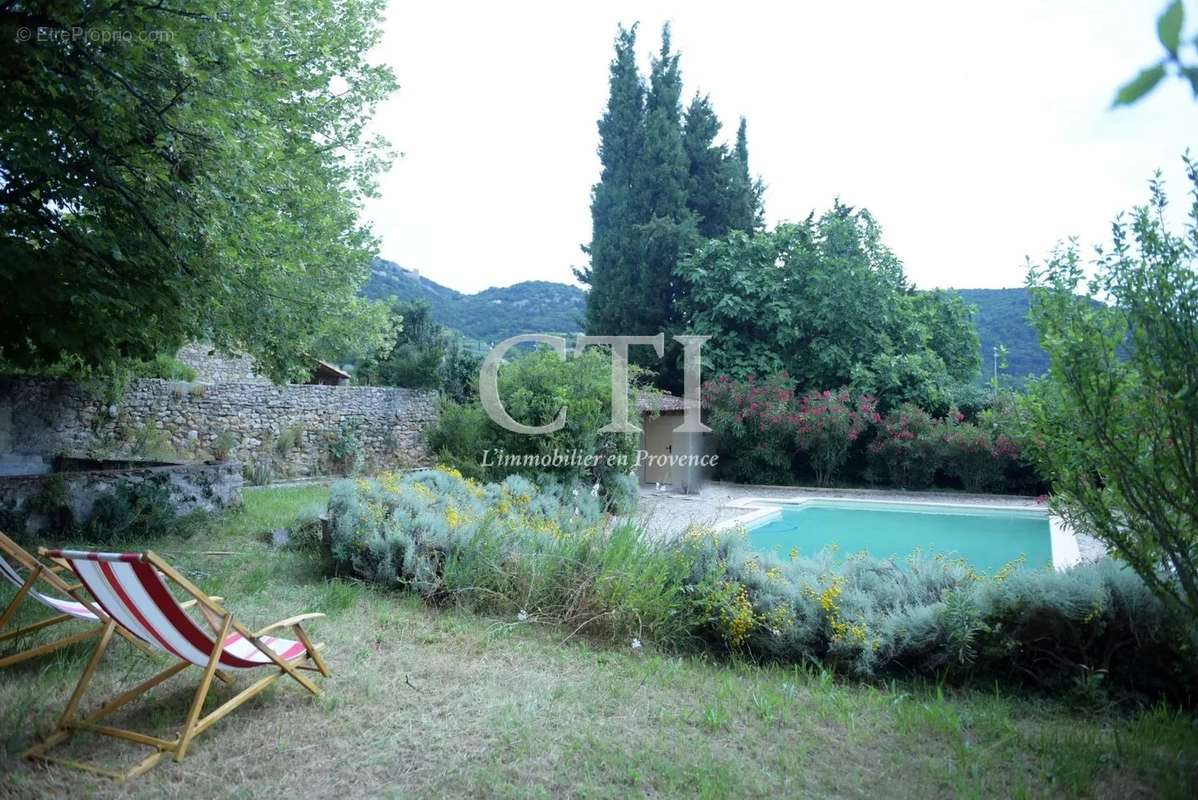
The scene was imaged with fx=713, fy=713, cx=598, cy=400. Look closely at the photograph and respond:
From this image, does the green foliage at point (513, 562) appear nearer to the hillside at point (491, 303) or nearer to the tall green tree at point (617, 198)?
the tall green tree at point (617, 198)

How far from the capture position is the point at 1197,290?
3.03 meters

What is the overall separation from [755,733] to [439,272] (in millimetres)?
41473

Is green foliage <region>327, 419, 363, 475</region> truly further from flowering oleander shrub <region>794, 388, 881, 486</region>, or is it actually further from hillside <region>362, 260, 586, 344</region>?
hillside <region>362, 260, 586, 344</region>

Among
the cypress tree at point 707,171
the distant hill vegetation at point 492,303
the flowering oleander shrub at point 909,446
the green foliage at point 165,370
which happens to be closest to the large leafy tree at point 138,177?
the green foliage at point 165,370

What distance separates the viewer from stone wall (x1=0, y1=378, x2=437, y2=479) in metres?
12.4

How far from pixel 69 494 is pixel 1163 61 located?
907 centimetres

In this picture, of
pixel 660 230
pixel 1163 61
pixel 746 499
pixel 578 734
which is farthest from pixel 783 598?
pixel 660 230

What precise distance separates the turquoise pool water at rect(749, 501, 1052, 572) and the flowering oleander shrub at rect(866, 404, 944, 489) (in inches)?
101

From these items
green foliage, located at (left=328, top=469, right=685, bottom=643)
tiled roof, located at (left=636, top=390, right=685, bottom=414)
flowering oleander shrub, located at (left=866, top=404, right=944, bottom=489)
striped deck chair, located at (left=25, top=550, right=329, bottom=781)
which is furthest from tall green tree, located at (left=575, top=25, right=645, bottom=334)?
striped deck chair, located at (left=25, top=550, right=329, bottom=781)

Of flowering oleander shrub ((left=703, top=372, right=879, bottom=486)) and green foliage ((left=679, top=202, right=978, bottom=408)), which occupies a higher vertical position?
green foliage ((left=679, top=202, right=978, bottom=408))

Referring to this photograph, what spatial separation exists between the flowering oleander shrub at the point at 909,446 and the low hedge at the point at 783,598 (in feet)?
40.0

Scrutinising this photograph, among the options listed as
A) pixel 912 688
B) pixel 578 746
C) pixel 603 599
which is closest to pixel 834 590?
pixel 912 688

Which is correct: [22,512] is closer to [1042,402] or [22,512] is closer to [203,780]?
[203,780]

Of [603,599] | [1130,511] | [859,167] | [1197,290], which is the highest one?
[859,167]
